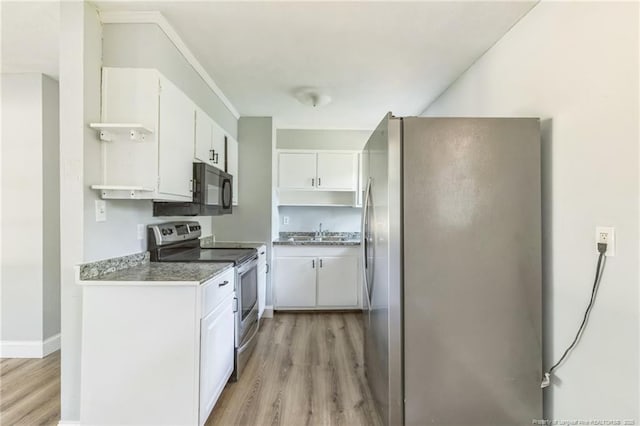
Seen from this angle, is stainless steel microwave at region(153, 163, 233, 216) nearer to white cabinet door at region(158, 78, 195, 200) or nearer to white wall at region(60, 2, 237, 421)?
white cabinet door at region(158, 78, 195, 200)

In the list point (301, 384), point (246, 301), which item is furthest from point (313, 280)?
point (301, 384)

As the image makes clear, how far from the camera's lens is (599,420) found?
52.6 inches

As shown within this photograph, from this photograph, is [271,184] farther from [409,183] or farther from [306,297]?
[409,183]

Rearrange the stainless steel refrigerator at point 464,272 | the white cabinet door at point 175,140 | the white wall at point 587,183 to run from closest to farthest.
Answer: the white wall at point 587,183, the stainless steel refrigerator at point 464,272, the white cabinet door at point 175,140

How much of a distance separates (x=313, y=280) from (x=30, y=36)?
11.0 ft

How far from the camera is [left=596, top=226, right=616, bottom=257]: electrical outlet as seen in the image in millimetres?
1269

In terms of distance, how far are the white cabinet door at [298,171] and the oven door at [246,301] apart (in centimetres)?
151

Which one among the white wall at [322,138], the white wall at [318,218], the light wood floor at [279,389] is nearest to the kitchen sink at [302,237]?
the white wall at [318,218]

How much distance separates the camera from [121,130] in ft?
Result: 5.66

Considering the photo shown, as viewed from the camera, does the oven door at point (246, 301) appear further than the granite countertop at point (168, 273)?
Yes

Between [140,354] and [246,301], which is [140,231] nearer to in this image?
[140,354]

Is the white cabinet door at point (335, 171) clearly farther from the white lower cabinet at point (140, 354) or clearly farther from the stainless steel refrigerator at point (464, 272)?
the white lower cabinet at point (140, 354)

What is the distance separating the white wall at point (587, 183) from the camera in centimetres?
122

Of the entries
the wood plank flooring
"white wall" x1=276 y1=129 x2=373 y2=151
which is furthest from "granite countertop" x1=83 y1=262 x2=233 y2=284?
"white wall" x1=276 y1=129 x2=373 y2=151
